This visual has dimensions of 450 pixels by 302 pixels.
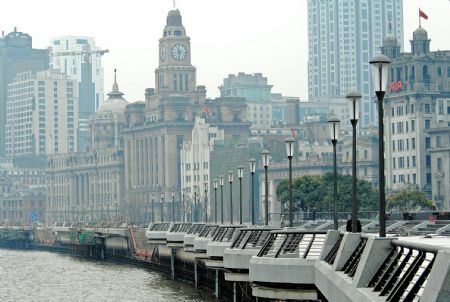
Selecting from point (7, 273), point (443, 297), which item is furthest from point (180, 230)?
point (443, 297)

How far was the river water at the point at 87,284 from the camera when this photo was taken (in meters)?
96.9

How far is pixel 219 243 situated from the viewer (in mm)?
68625

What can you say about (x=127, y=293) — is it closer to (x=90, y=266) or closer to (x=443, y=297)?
(x=90, y=266)

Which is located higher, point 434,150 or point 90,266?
point 434,150

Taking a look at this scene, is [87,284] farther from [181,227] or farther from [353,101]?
[353,101]

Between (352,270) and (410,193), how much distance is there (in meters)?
132

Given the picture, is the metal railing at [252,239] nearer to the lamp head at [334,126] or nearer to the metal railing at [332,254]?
the lamp head at [334,126]

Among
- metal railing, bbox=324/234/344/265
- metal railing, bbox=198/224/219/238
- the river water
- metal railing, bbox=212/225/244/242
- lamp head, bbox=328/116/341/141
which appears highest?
lamp head, bbox=328/116/341/141

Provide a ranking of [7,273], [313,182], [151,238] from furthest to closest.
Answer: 1. [313,182]
2. [7,273]
3. [151,238]

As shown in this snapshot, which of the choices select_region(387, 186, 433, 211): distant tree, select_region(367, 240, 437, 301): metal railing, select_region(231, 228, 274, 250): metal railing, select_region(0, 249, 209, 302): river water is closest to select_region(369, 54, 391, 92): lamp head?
select_region(367, 240, 437, 301): metal railing

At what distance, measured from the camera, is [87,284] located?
116188 millimetres

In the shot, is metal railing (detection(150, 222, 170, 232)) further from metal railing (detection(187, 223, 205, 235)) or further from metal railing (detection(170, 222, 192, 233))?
metal railing (detection(187, 223, 205, 235))

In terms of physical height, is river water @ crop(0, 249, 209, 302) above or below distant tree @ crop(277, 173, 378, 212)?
below

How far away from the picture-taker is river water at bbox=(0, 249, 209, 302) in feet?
318
